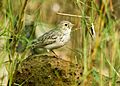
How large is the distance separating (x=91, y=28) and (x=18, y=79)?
1.33m

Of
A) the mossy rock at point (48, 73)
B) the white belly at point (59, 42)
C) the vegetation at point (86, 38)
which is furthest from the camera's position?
the white belly at point (59, 42)

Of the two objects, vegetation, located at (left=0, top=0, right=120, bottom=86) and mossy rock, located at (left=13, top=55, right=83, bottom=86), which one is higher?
vegetation, located at (left=0, top=0, right=120, bottom=86)

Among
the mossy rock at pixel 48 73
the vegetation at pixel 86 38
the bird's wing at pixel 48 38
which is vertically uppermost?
the vegetation at pixel 86 38

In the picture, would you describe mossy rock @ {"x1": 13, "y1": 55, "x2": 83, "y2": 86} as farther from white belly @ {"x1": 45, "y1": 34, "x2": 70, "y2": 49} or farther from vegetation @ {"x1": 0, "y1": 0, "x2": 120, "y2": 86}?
white belly @ {"x1": 45, "y1": 34, "x2": 70, "y2": 49}

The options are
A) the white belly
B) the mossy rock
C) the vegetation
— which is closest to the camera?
the vegetation

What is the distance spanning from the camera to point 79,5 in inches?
179

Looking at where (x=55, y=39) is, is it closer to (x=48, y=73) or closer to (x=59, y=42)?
(x=59, y=42)

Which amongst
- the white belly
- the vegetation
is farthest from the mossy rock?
the white belly

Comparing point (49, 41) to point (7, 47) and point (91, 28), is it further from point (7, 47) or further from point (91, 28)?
point (91, 28)

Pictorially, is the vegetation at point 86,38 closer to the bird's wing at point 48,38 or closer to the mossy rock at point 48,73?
the mossy rock at point 48,73

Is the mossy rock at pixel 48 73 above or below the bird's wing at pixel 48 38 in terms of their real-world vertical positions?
below

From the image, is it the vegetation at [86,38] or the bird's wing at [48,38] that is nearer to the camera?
the vegetation at [86,38]

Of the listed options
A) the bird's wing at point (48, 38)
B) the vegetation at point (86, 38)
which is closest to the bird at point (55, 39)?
the bird's wing at point (48, 38)

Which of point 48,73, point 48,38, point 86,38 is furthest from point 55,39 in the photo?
point 86,38
